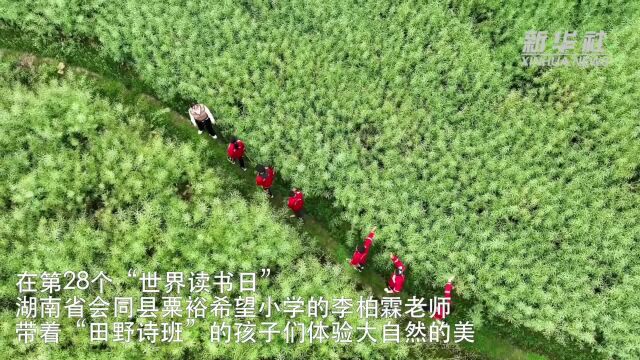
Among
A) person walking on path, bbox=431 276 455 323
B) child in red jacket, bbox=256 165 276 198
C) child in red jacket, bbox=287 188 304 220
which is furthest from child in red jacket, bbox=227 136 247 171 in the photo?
person walking on path, bbox=431 276 455 323

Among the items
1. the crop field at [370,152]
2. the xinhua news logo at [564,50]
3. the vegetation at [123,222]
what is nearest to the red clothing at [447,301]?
the crop field at [370,152]

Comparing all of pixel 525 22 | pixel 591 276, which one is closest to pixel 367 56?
pixel 525 22

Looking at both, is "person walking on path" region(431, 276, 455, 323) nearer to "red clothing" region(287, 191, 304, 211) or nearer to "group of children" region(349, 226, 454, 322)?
"group of children" region(349, 226, 454, 322)

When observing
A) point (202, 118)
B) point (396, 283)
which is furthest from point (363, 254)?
point (202, 118)

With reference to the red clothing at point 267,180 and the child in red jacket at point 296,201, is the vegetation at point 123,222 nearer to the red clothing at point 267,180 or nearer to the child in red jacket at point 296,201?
the red clothing at point 267,180

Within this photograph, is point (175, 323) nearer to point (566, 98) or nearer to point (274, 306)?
point (274, 306)

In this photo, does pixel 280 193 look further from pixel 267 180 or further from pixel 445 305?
pixel 445 305
